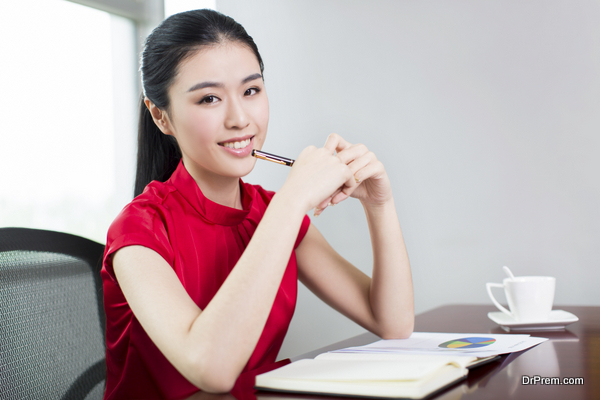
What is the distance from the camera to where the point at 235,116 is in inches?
36.9

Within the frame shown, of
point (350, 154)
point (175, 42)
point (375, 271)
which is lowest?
point (375, 271)

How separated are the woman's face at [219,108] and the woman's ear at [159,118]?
0.04m

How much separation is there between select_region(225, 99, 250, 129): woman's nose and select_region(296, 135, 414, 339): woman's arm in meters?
0.17

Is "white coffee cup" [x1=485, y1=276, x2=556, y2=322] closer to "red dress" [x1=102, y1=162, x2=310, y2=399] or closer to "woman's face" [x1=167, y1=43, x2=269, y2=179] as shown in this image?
"red dress" [x1=102, y1=162, x2=310, y2=399]

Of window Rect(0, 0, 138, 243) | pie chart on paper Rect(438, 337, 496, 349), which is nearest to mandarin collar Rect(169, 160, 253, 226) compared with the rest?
pie chart on paper Rect(438, 337, 496, 349)

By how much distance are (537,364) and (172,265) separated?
0.62 m

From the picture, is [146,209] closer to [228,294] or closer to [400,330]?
[228,294]

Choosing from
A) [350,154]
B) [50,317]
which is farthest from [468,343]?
[50,317]

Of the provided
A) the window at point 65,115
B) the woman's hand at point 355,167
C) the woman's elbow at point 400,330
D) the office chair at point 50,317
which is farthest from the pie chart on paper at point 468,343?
the window at point 65,115

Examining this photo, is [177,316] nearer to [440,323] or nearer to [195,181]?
[195,181]

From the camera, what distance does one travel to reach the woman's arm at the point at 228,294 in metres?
0.67

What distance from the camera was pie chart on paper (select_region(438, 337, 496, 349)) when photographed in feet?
2.62

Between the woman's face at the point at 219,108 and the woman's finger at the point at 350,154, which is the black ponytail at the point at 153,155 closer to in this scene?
the woman's face at the point at 219,108

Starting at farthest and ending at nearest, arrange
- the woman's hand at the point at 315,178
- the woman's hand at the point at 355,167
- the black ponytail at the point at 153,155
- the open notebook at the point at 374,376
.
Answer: the black ponytail at the point at 153,155 < the woman's hand at the point at 355,167 < the woman's hand at the point at 315,178 < the open notebook at the point at 374,376
